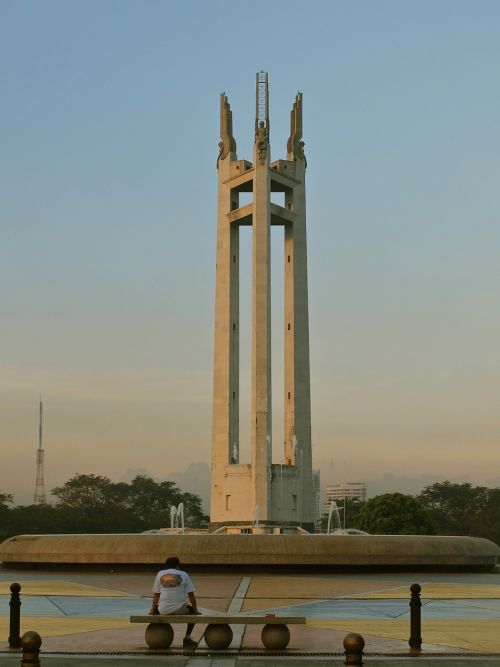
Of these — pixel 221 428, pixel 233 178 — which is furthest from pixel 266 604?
pixel 233 178

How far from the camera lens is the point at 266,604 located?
16062mm

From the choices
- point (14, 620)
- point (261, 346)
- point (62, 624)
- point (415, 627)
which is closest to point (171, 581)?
point (14, 620)

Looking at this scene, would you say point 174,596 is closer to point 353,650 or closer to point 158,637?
point 158,637

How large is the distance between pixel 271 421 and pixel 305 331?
18.9 feet

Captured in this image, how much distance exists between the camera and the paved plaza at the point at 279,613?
10383 mm

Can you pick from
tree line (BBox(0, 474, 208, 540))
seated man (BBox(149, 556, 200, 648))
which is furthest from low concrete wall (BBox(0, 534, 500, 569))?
tree line (BBox(0, 474, 208, 540))

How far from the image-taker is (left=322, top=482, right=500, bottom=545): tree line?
72562mm

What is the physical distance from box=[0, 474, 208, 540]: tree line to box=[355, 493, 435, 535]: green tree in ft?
80.0

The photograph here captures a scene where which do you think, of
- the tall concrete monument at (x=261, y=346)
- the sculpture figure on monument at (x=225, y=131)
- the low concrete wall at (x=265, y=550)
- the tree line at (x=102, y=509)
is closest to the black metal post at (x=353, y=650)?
the low concrete wall at (x=265, y=550)

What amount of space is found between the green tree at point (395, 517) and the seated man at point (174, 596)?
62.4 m

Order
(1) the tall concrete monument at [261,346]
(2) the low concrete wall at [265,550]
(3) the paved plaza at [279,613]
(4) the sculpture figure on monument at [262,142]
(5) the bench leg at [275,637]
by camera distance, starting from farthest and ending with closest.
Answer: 1. (4) the sculpture figure on monument at [262,142]
2. (1) the tall concrete monument at [261,346]
3. (2) the low concrete wall at [265,550]
4. (5) the bench leg at [275,637]
5. (3) the paved plaza at [279,613]

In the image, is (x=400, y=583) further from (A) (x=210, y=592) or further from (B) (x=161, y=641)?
(B) (x=161, y=641)

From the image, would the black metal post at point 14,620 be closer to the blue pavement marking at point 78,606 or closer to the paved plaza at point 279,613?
the paved plaza at point 279,613

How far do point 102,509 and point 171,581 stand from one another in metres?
81.8
